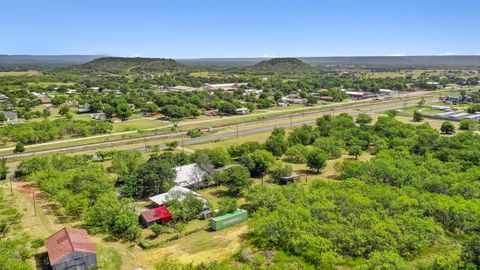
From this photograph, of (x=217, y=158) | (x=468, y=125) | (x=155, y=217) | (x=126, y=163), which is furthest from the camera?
(x=468, y=125)

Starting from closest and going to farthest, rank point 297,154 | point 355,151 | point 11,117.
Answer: point 297,154, point 355,151, point 11,117

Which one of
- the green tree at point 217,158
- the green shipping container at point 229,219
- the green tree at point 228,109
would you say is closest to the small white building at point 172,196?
the green shipping container at point 229,219

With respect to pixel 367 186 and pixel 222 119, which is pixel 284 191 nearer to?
pixel 367 186

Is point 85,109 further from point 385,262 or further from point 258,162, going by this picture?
point 385,262

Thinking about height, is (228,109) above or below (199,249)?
above

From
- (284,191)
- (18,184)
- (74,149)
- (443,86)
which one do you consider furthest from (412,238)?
(443,86)

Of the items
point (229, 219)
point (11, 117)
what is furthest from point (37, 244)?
point (11, 117)

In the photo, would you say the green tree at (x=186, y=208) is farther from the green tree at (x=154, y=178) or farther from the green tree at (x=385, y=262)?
the green tree at (x=385, y=262)
